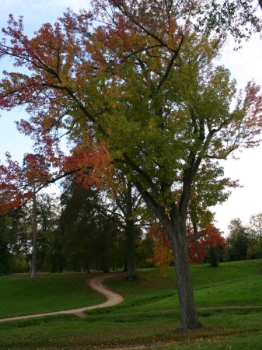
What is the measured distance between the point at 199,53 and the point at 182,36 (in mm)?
1812

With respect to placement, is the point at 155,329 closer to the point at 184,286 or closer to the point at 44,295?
the point at 184,286

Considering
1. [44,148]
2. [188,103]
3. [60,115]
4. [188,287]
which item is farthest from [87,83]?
[188,287]

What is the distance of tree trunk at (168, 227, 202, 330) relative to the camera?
11648 mm

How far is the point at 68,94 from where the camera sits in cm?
1197

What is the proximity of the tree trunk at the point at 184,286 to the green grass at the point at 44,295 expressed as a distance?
509 inches

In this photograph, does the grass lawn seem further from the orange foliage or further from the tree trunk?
the orange foliage

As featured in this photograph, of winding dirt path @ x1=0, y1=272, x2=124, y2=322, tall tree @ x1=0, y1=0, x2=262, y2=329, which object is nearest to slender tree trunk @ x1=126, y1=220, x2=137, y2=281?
winding dirt path @ x1=0, y1=272, x2=124, y2=322

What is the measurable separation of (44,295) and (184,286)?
63.9 ft

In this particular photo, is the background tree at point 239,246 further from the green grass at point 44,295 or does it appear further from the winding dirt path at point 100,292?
the green grass at point 44,295

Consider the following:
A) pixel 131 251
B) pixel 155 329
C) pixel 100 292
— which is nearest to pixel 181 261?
pixel 155 329

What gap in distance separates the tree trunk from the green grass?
12.9 meters

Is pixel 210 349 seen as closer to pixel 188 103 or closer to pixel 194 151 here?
pixel 194 151

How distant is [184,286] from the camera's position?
38.9 feet

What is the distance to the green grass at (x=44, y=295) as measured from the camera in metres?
23.6
